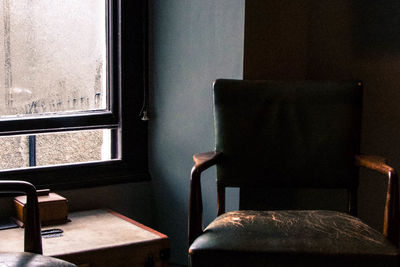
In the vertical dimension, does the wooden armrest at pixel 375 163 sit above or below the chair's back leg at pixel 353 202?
above

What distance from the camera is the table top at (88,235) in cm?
230

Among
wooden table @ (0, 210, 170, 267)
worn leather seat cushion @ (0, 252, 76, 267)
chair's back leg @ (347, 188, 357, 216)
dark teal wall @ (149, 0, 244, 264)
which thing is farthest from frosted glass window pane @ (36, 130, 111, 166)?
chair's back leg @ (347, 188, 357, 216)

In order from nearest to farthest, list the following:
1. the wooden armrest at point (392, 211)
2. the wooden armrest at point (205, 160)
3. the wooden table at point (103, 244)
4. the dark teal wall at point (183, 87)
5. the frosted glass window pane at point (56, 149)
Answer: the wooden armrest at point (392, 211)
the wooden armrest at point (205, 160)
the wooden table at point (103, 244)
the dark teal wall at point (183, 87)
the frosted glass window pane at point (56, 149)

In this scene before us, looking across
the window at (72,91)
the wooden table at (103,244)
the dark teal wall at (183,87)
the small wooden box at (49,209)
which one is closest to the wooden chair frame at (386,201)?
the wooden table at (103,244)

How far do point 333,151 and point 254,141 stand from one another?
0.30 metres

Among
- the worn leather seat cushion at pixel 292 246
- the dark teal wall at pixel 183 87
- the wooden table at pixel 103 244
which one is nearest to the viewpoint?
the worn leather seat cushion at pixel 292 246

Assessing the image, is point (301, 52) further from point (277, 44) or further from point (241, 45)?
point (241, 45)

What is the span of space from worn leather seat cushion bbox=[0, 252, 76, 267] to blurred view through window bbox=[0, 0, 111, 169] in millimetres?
1025

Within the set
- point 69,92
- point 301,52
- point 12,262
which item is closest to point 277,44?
point 301,52

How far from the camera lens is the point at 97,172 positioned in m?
2.97

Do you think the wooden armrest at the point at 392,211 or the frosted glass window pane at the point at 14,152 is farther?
the frosted glass window pane at the point at 14,152

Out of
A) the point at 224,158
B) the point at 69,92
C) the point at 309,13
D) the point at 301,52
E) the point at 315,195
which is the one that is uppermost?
the point at 309,13

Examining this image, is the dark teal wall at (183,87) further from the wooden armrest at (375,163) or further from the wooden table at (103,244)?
the wooden armrest at (375,163)

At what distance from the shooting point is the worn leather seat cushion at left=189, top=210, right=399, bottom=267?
1891 millimetres
